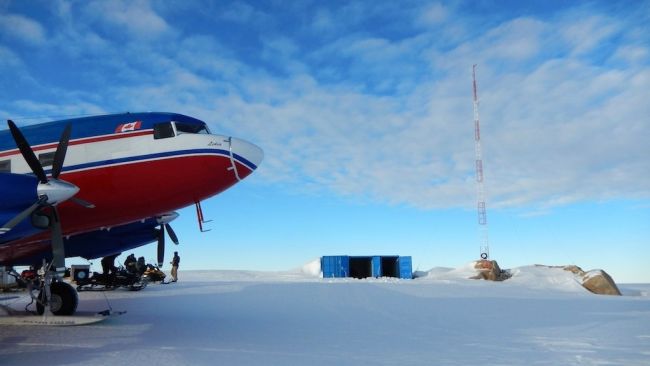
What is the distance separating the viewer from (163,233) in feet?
69.4

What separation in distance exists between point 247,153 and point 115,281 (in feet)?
63.3

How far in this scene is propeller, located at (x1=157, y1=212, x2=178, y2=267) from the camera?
2020 cm

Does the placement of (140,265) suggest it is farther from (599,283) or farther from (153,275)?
(599,283)

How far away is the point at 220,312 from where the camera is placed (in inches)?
736

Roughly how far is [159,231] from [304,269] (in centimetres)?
3786

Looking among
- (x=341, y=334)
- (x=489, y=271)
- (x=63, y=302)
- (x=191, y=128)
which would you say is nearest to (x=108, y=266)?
(x=63, y=302)

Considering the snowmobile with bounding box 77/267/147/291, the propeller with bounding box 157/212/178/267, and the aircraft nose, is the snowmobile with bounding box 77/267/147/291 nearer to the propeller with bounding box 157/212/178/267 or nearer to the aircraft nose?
the propeller with bounding box 157/212/178/267

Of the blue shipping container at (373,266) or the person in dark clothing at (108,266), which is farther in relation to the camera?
the blue shipping container at (373,266)

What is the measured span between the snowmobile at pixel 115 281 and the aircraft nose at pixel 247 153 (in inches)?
721

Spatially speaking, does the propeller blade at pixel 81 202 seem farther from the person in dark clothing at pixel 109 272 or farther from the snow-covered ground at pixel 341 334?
the person in dark clothing at pixel 109 272

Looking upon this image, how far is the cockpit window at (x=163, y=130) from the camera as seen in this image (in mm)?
15820

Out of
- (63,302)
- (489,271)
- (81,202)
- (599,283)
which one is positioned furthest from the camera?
(489,271)

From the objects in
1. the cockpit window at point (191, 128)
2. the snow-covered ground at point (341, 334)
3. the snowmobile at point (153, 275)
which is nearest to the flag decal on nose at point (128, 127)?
the cockpit window at point (191, 128)

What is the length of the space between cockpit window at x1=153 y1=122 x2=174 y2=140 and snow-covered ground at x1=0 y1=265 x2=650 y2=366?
239 inches
